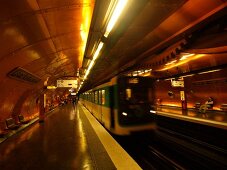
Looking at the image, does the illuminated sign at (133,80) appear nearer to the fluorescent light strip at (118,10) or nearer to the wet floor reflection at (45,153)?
the wet floor reflection at (45,153)

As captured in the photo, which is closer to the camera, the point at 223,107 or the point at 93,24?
the point at 93,24

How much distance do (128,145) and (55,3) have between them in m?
5.63

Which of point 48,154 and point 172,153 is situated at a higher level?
point 48,154

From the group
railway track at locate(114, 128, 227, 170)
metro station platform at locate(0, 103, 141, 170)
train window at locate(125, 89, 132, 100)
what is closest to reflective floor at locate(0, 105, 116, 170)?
metro station platform at locate(0, 103, 141, 170)

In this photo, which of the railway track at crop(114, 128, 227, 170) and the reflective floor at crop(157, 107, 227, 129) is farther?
the reflective floor at crop(157, 107, 227, 129)

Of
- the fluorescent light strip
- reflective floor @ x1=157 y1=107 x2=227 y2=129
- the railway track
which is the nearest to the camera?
the fluorescent light strip

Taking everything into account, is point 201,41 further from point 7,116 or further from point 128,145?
point 7,116

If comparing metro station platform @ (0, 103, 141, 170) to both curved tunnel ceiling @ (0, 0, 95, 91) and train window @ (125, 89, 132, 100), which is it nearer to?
train window @ (125, 89, 132, 100)

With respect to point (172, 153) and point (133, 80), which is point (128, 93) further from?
point (172, 153)

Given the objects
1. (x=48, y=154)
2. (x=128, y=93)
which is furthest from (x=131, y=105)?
(x=48, y=154)

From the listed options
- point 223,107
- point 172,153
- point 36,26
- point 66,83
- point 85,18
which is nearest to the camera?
point 36,26

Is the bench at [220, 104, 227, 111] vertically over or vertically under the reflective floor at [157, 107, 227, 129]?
over

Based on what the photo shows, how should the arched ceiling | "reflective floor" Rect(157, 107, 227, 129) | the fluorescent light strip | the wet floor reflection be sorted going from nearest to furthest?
the fluorescent light strip → the arched ceiling → the wet floor reflection → "reflective floor" Rect(157, 107, 227, 129)

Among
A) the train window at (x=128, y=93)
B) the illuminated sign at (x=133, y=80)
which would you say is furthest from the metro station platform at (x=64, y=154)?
the illuminated sign at (x=133, y=80)
